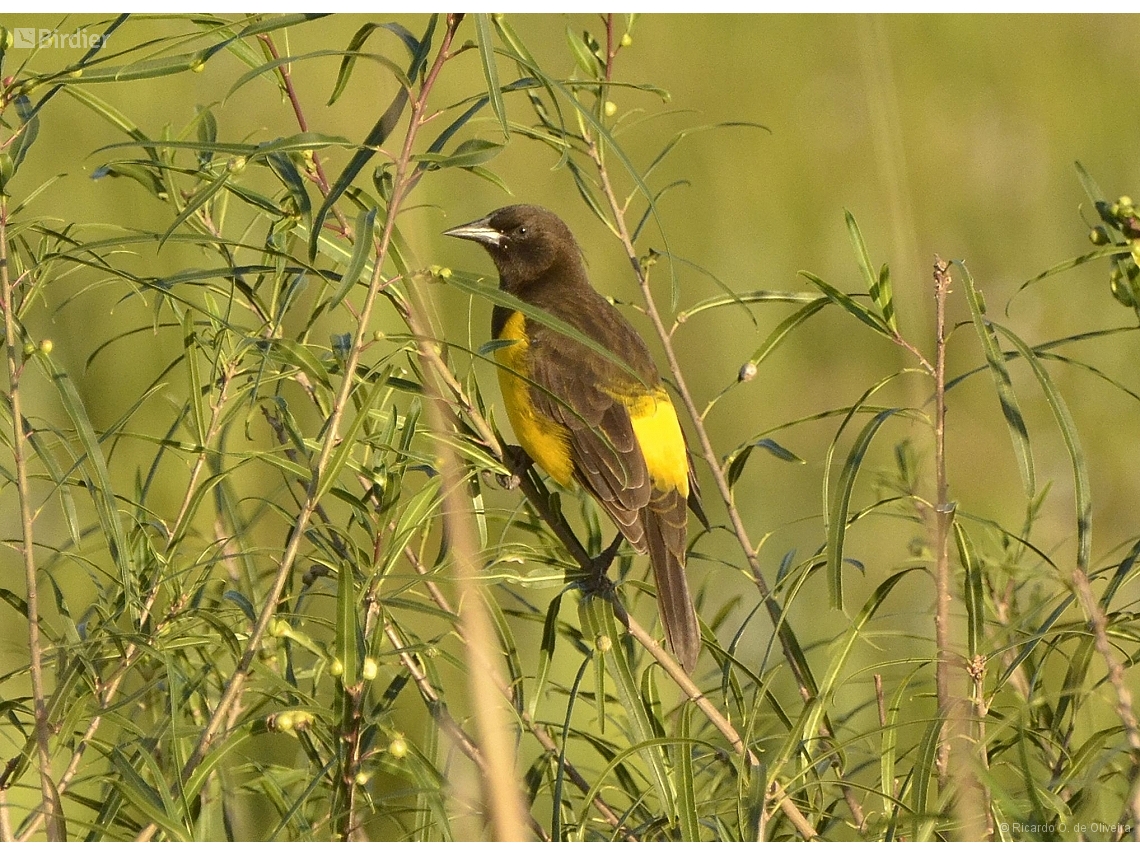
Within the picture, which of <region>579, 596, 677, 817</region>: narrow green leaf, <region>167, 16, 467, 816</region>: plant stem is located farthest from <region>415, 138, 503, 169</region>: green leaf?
<region>579, 596, 677, 817</region>: narrow green leaf

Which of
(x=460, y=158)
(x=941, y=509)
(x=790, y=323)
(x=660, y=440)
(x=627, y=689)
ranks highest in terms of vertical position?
(x=460, y=158)

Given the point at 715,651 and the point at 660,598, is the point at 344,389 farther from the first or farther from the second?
the point at 660,598

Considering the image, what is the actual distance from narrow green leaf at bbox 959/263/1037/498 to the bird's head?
253 centimetres

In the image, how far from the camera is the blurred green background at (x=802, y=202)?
16.1 feet

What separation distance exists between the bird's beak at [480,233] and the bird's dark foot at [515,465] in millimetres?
903

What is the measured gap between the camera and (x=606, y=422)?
11.8 feet

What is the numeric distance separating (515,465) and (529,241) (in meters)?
1.45

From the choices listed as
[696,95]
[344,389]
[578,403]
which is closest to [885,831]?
[344,389]

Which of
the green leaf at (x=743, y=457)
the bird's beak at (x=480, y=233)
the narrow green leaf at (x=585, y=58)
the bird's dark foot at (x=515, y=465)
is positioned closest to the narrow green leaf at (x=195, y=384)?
the bird's dark foot at (x=515, y=465)

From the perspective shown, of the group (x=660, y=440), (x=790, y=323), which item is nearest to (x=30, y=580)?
(x=790, y=323)

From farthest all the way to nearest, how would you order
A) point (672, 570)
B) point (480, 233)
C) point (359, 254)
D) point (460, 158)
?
point (480, 233), point (672, 570), point (460, 158), point (359, 254)

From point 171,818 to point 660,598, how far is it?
1337 millimetres

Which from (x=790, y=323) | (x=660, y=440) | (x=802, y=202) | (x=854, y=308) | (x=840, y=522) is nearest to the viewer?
(x=840, y=522)

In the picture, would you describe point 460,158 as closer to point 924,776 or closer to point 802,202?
point 924,776
